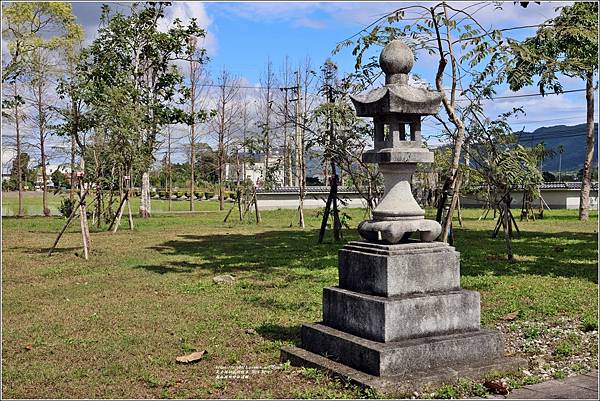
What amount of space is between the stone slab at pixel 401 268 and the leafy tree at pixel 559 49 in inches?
162

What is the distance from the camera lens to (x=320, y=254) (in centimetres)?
1396

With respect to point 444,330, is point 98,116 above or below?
above

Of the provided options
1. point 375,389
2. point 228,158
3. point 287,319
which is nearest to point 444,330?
point 375,389

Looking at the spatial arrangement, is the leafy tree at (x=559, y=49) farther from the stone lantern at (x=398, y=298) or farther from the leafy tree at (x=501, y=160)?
the stone lantern at (x=398, y=298)

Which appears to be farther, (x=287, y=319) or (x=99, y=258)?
(x=99, y=258)

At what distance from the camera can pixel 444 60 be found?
9641 mm

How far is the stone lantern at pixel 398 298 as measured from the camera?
5266 mm

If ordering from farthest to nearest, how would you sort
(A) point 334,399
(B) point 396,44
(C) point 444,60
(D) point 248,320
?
(C) point 444,60 < (D) point 248,320 < (B) point 396,44 < (A) point 334,399

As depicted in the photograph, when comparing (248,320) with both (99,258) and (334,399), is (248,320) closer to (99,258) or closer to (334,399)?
(334,399)

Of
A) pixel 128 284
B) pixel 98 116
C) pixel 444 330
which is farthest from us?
pixel 98 116

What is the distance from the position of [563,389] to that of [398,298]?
1.42 meters

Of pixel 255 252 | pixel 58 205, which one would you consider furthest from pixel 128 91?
pixel 58 205

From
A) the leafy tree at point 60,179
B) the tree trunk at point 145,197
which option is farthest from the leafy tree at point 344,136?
the tree trunk at point 145,197

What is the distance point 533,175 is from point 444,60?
2432 mm
